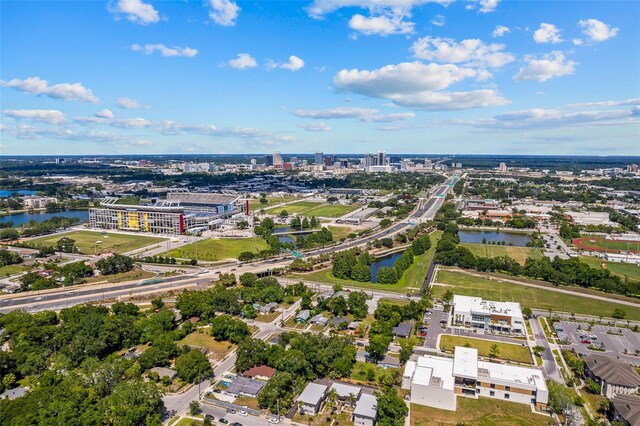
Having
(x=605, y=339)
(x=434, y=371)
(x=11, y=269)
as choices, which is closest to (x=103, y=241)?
(x=11, y=269)

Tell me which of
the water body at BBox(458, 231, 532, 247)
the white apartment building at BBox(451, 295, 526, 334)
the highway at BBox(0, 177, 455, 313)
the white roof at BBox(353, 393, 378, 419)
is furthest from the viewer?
the water body at BBox(458, 231, 532, 247)

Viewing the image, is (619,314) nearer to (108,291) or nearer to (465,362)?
(465,362)

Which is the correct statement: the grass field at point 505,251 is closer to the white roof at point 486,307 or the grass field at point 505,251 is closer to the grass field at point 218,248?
the white roof at point 486,307

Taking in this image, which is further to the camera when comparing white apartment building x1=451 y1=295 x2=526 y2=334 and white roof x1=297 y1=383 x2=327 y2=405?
white apartment building x1=451 y1=295 x2=526 y2=334

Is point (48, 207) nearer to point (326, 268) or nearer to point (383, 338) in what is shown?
point (326, 268)

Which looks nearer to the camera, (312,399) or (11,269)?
(312,399)

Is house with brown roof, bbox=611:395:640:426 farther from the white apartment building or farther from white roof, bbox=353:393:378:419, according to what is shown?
white roof, bbox=353:393:378:419

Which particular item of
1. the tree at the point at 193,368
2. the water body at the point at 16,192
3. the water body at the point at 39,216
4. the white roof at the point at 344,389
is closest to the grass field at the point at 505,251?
the white roof at the point at 344,389

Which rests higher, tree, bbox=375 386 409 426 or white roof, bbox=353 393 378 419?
tree, bbox=375 386 409 426

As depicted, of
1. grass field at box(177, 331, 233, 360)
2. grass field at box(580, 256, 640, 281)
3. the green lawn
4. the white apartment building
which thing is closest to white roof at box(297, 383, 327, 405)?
grass field at box(177, 331, 233, 360)
